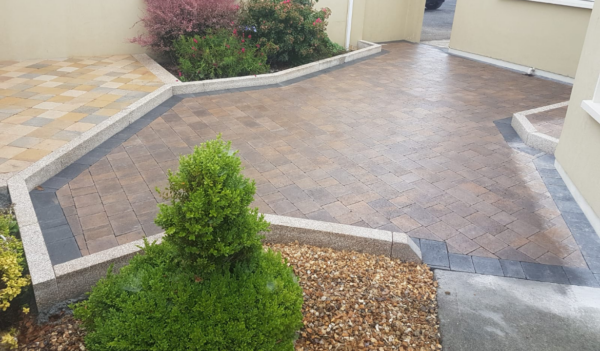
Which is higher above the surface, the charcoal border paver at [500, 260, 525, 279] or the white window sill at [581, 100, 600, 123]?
the white window sill at [581, 100, 600, 123]

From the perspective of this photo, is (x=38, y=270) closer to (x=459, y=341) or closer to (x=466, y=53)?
(x=459, y=341)

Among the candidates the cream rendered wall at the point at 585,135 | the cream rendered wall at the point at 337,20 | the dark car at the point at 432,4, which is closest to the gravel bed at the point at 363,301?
the cream rendered wall at the point at 585,135

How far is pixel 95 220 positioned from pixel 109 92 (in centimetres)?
359

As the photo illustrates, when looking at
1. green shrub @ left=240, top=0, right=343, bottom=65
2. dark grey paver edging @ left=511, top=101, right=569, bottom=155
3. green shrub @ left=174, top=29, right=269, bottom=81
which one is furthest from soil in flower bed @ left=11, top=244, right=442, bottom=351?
green shrub @ left=240, top=0, right=343, bottom=65

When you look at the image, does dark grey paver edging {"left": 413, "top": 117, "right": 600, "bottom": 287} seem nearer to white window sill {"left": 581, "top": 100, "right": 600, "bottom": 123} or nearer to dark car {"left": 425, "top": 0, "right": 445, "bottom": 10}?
white window sill {"left": 581, "top": 100, "right": 600, "bottom": 123}

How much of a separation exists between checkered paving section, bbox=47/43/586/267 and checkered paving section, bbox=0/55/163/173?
67cm

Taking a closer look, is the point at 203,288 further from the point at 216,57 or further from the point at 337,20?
the point at 337,20

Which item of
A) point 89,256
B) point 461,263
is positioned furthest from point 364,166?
point 89,256

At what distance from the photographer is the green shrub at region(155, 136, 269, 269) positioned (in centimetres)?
250

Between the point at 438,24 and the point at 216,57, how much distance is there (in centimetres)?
1188

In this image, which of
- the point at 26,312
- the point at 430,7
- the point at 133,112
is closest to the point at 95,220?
the point at 26,312

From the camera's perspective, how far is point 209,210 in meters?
2.50

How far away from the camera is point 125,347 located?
2.58m

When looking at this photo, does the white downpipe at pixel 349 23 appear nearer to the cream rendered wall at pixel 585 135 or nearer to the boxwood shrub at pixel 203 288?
the cream rendered wall at pixel 585 135
